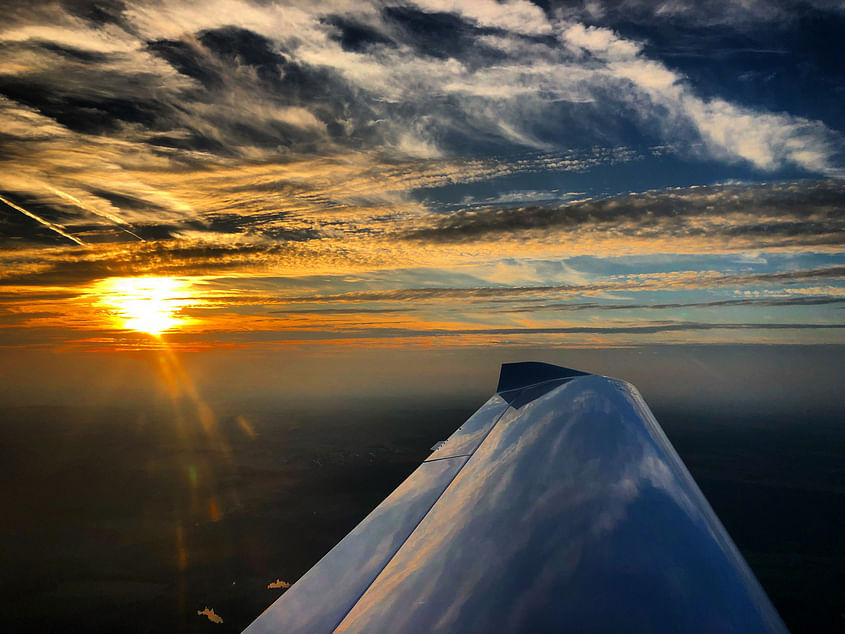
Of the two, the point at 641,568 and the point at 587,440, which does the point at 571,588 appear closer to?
the point at 641,568

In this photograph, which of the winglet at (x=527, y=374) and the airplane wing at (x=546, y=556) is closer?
the airplane wing at (x=546, y=556)

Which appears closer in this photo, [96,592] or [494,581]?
[494,581]

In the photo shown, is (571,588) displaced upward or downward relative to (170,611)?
upward

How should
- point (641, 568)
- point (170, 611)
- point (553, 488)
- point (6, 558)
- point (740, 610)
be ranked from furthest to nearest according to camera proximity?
point (6, 558) < point (170, 611) < point (553, 488) < point (641, 568) < point (740, 610)

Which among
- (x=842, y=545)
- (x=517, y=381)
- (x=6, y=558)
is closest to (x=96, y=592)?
(x=6, y=558)
